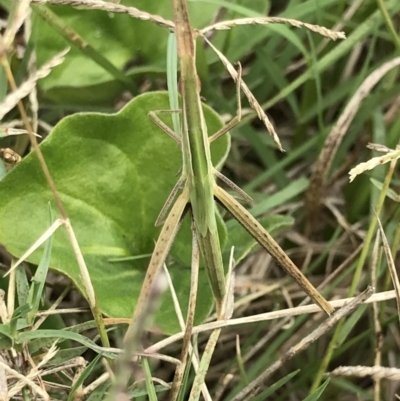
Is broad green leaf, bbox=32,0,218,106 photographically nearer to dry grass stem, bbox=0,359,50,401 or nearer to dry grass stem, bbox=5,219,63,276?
A: dry grass stem, bbox=5,219,63,276

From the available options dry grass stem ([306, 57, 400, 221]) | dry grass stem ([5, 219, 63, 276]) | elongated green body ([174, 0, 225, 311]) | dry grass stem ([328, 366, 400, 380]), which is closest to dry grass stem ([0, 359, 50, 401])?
dry grass stem ([5, 219, 63, 276])

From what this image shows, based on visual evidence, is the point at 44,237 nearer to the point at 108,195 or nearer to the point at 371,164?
the point at 108,195

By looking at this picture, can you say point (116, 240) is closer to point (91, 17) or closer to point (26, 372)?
point (26, 372)

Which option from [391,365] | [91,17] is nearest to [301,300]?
[391,365]

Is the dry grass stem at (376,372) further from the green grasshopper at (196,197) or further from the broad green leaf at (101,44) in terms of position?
the broad green leaf at (101,44)

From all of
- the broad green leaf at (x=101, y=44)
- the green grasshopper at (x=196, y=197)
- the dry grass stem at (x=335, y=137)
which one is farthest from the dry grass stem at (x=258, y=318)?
the broad green leaf at (x=101, y=44)
